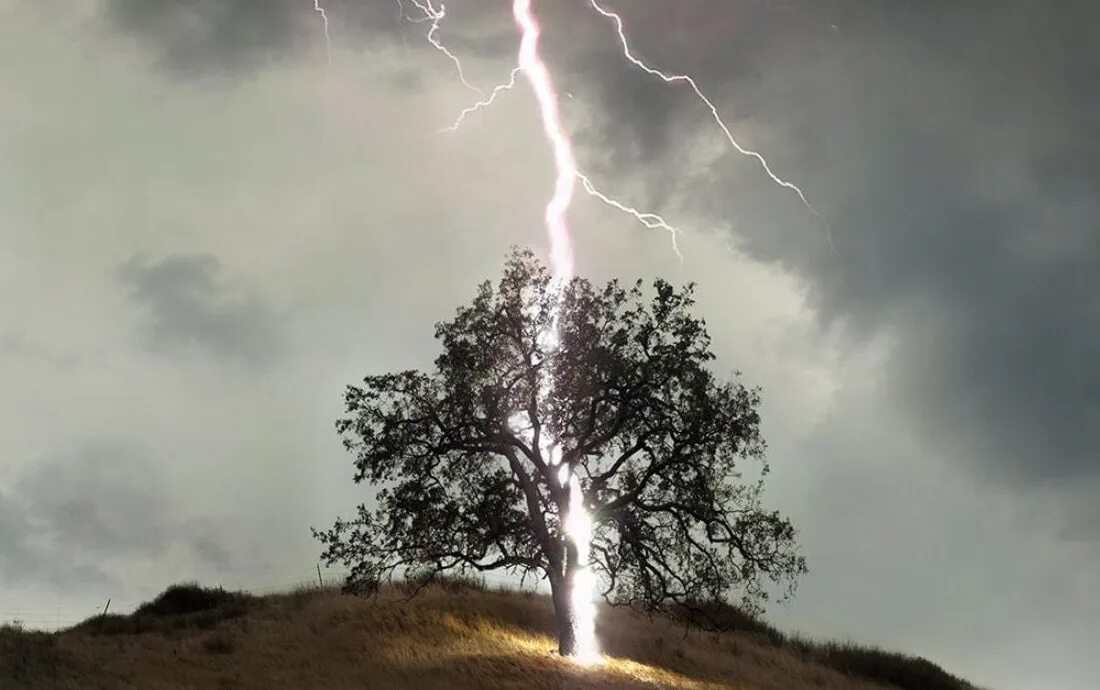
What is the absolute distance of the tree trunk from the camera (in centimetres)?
2734

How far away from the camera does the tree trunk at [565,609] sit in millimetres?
27344

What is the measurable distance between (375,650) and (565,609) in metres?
5.55

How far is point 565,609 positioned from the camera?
27.4 meters

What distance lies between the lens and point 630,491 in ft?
91.6

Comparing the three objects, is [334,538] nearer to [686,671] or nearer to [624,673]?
[624,673]

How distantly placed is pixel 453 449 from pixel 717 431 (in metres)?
7.88

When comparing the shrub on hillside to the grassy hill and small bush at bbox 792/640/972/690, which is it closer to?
the grassy hill

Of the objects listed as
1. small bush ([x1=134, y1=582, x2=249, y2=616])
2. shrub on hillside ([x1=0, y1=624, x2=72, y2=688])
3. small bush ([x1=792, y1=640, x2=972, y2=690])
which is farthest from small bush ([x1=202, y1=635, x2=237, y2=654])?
small bush ([x1=792, y1=640, x2=972, y2=690])

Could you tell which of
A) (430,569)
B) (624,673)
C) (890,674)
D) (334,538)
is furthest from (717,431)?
(890,674)

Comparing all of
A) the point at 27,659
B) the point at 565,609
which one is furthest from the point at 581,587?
the point at 27,659

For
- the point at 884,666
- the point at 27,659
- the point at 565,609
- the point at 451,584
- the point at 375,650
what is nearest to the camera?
the point at 27,659

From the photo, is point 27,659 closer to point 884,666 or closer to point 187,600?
point 187,600

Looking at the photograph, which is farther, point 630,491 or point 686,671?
point 686,671

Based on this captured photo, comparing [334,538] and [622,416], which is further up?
[622,416]
